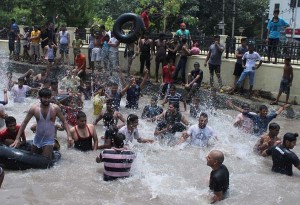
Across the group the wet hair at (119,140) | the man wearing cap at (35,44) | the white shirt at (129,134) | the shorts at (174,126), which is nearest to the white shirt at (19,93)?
the shorts at (174,126)

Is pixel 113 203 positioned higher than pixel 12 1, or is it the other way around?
pixel 12 1

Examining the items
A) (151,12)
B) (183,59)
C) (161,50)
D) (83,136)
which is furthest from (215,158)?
(151,12)

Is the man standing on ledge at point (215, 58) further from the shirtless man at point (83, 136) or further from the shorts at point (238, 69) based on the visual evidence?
the shirtless man at point (83, 136)

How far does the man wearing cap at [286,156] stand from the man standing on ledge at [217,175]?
1.55 metres

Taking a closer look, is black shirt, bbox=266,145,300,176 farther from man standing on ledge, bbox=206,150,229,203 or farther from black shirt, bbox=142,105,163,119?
black shirt, bbox=142,105,163,119

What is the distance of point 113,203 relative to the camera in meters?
6.76

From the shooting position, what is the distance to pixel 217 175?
6379 mm

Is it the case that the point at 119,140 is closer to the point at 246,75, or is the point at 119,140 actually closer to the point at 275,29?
the point at 246,75

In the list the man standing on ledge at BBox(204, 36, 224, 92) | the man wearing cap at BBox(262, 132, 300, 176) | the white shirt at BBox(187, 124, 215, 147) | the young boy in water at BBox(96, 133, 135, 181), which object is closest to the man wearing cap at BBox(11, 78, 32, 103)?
the man standing on ledge at BBox(204, 36, 224, 92)

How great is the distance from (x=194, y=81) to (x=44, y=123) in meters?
6.78

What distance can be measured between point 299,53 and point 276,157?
6.70 meters

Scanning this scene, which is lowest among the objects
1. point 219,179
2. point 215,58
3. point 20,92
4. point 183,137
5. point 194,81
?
point 183,137

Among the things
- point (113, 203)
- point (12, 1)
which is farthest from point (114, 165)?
point (12, 1)

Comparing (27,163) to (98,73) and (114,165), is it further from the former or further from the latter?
(98,73)
